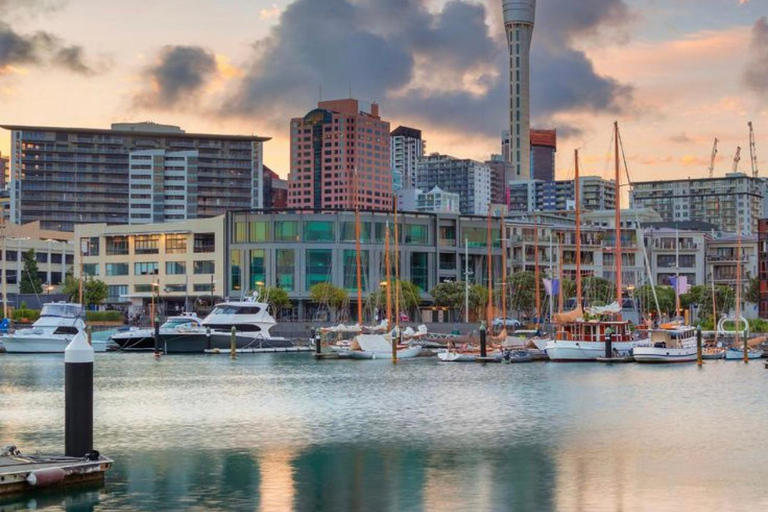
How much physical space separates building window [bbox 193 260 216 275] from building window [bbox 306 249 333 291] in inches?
660

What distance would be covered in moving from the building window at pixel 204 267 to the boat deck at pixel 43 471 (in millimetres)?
156945

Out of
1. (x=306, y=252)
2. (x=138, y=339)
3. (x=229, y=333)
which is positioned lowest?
(x=138, y=339)

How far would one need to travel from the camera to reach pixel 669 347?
112 m

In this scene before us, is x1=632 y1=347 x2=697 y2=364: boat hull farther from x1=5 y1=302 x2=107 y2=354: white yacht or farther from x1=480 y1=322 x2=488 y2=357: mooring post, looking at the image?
x1=5 y1=302 x2=107 y2=354: white yacht

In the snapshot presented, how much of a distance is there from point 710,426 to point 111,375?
5236 centimetres

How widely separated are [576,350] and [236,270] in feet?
298

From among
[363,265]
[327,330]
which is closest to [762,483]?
[327,330]

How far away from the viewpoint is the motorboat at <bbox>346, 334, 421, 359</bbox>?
4742 inches

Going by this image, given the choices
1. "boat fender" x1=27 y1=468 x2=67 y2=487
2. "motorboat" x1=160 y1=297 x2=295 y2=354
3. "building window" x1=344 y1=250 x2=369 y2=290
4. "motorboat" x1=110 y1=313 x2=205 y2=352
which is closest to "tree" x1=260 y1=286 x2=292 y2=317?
"building window" x1=344 y1=250 x2=369 y2=290

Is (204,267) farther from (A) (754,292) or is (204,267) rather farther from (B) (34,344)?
(A) (754,292)

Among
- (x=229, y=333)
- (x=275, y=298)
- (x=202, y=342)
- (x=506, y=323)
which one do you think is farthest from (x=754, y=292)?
(x=202, y=342)

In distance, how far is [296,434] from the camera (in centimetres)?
5466

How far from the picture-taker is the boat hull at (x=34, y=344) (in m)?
128

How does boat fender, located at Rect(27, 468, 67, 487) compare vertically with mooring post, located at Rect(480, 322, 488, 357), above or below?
below
